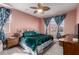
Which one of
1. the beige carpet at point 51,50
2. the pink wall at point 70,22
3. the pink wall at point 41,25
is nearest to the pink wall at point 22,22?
the pink wall at point 41,25

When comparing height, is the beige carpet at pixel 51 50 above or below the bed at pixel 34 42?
below

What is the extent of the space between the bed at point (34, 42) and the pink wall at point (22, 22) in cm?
9

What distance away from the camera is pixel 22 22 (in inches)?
77.0

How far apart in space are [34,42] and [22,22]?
1.09ft

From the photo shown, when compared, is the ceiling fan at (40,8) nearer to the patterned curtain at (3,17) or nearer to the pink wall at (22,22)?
the pink wall at (22,22)

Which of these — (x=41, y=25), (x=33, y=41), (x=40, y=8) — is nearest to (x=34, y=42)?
(x=33, y=41)

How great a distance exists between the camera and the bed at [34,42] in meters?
1.92

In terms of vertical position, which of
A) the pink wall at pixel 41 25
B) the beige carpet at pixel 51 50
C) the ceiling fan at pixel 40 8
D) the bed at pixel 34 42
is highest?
the ceiling fan at pixel 40 8

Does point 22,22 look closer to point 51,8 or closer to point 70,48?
point 51,8


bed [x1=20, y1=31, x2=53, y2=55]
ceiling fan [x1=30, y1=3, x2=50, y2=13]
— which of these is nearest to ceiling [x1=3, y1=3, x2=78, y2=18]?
ceiling fan [x1=30, y1=3, x2=50, y2=13]

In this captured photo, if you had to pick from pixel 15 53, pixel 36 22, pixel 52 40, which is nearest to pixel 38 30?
pixel 36 22

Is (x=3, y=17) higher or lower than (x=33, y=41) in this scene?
higher

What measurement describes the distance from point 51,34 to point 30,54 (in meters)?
0.42

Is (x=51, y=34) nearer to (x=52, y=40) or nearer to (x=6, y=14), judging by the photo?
(x=52, y=40)
